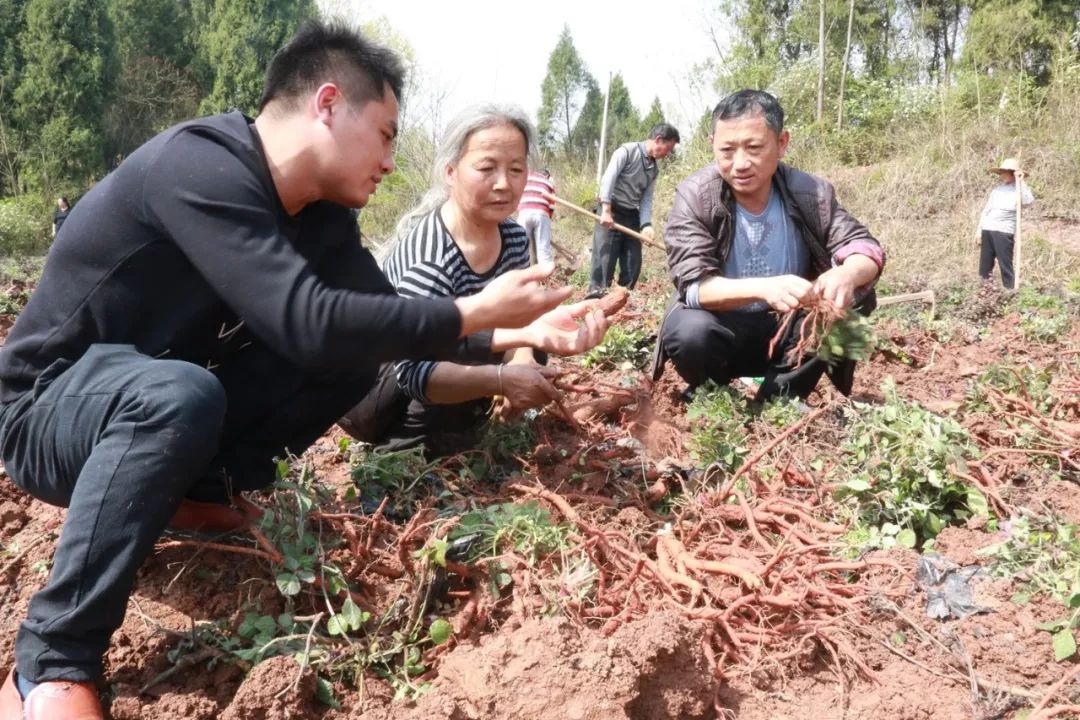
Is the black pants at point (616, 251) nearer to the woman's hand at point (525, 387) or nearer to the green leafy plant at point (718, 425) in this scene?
the green leafy plant at point (718, 425)

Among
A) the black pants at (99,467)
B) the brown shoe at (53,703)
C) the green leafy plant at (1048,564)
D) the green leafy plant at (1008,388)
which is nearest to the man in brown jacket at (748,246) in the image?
the green leafy plant at (1008,388)

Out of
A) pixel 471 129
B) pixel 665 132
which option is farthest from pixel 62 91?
pixel 471 129

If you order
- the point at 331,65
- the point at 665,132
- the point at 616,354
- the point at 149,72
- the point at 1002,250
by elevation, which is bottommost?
the point at 1002,250

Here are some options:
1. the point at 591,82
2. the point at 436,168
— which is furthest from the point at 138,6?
the point at 436,168

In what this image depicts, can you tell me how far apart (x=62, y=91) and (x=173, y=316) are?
23006 mm

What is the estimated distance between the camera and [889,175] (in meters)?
13.6

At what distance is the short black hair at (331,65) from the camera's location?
1.79 metres

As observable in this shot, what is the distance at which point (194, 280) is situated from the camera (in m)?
1.76

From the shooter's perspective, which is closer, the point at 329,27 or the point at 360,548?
the point at 329,27

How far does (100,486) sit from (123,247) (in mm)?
487

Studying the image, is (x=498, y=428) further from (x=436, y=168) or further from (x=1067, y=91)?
(x=1067, y=91)

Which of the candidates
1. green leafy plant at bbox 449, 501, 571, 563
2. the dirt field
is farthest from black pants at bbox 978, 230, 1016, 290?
green leafy plant at bbox 449, 501, 571, 563

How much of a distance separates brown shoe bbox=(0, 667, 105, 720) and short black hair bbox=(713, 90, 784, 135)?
2.73 metres

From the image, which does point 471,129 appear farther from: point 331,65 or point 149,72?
point 149,72
